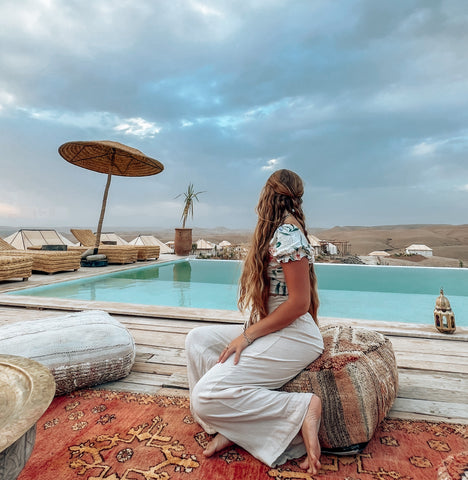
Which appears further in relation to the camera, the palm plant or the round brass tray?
the palm plant

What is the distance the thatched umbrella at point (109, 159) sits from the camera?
718cm

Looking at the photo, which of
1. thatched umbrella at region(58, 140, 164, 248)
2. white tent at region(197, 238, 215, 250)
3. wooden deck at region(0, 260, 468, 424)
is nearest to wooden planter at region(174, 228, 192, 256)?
white tent at region(197, 238, 215, 250)

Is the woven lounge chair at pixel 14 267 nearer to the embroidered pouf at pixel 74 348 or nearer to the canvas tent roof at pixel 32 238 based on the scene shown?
the embroidered pouf at pixel 74 348

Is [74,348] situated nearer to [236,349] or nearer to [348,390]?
[236,349]

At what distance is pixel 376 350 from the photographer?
4.68 feet

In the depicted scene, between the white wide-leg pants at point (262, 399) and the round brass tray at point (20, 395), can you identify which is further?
the white wide-leg pants at point (262, 399)

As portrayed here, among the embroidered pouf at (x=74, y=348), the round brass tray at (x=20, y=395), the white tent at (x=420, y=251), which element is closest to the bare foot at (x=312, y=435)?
the round brass tray at (x=20, y=395)

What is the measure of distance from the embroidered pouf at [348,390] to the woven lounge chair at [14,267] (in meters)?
5.44

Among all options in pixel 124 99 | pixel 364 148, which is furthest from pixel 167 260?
pixel 364 148

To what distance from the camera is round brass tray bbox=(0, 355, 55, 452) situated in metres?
0.57

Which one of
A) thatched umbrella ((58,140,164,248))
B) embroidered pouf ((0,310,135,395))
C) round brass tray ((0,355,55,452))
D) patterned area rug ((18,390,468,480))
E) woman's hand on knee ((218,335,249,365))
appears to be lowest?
patterned area rug ((18,390,468,480))

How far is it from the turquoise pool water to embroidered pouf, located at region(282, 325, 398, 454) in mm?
2394

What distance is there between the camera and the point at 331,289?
21.3 ft

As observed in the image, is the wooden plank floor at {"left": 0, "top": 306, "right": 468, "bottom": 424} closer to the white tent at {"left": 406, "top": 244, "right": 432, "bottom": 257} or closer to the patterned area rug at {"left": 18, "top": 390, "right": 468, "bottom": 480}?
the patterned area rug at {"left": 18, "top": 390, "right": 468, "bottom": 480}
